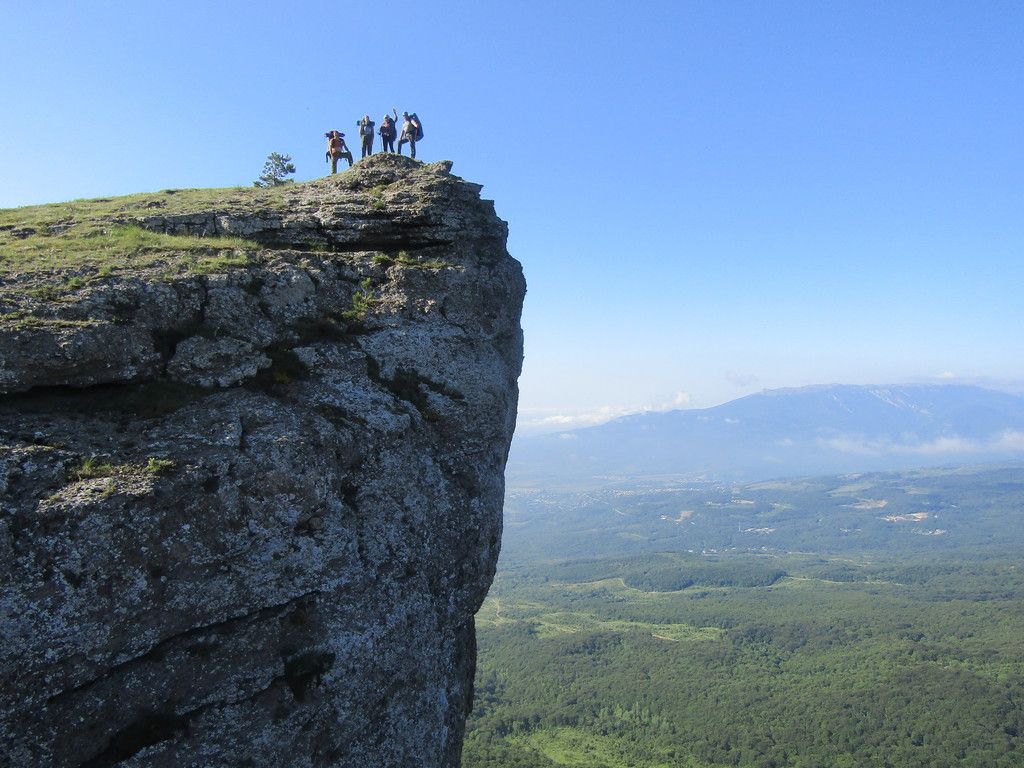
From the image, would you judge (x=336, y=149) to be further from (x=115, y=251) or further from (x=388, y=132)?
(x=115, y=251)

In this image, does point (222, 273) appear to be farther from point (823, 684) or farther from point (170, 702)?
point (823, 684)

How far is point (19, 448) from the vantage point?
1034cm

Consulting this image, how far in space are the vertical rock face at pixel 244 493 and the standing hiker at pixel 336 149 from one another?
10.2 meters

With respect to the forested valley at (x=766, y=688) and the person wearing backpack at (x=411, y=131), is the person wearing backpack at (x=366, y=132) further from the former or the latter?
the forested valley at (x=766, y=688)

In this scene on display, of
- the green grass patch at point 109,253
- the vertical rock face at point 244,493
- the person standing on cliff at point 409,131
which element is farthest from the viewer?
the person standing on cliff at point 409,131

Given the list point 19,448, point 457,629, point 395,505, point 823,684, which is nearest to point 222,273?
point 19,448

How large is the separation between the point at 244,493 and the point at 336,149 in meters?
Result: 20.7

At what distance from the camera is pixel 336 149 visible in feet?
91.5

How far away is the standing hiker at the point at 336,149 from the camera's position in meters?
27.8

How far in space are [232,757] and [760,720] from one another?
128635 mm

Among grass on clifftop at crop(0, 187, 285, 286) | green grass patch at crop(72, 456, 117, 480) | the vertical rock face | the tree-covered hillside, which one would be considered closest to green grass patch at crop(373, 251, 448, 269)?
the vertical rock face

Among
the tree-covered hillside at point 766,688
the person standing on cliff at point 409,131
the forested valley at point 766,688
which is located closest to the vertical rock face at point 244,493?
the person standing on cliff at point 409,131

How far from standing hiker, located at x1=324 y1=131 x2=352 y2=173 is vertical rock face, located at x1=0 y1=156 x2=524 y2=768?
10.2m

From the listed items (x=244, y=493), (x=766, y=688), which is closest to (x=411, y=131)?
(x=244, y=493)
